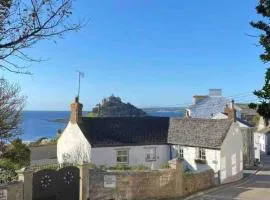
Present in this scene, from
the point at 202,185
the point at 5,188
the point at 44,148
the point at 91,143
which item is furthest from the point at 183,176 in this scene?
the point at 44,148

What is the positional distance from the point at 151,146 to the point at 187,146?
3412 millimetres

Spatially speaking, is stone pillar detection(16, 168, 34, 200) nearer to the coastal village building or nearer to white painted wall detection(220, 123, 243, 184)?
the coastal village building

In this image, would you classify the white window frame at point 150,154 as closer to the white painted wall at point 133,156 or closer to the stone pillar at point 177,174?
the white painted wall at point 133,156

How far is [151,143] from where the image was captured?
129 feet

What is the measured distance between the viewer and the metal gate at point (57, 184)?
2144cm

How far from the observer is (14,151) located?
1153 inches

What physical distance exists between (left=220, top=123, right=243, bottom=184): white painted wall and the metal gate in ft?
56.0

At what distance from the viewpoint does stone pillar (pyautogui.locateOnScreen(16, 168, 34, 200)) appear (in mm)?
20609

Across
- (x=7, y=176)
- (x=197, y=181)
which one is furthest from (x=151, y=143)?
(x=7, y=176)

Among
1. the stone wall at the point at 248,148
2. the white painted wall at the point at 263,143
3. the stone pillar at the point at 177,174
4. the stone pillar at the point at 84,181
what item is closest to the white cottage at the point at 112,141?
the stone pillar at the point at 177,174

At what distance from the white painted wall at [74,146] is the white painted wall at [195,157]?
9.20 metres

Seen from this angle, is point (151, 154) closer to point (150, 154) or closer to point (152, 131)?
point (150, 154)

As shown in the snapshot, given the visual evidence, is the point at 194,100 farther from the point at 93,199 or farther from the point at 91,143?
the point at 93,199

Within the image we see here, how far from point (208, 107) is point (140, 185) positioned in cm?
3695
